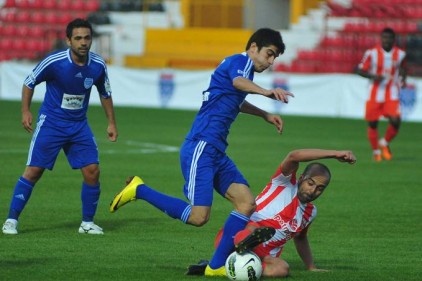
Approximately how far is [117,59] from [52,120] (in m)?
28.5

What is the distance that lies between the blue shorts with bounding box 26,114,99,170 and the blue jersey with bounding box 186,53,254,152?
2.27 m

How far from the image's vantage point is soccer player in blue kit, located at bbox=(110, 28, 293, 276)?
8.94m

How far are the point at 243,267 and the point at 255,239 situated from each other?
252 millimetres

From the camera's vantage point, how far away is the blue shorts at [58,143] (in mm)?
11148

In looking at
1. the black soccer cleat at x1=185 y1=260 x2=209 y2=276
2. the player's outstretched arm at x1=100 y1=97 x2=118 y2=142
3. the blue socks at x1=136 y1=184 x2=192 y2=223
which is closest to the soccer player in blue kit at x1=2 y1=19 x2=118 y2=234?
the player's outstretched arm at x1=100 y1=97 x2=118 y2=142

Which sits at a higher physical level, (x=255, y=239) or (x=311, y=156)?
(x=311, y=156)

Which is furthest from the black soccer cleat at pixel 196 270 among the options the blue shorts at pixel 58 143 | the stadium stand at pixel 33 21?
the stadium stand at pixel 33 21

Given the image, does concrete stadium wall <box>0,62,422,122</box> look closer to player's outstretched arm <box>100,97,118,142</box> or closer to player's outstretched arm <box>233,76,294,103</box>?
player's outstretched arm <box>100,97,118,142</box>

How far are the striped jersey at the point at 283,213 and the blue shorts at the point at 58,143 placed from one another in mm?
2597

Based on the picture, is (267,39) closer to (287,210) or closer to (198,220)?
(287,210)

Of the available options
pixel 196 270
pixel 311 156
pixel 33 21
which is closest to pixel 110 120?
pixel 196 270

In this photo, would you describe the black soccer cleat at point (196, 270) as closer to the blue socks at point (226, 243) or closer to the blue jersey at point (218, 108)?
the blue socks at point (226, 243)

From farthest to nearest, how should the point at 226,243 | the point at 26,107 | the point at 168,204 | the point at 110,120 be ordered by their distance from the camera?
the point at 110,120 → the point at 26,107 → the point at 168,204 → the point at 226,243

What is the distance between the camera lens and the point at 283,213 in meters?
9.05
